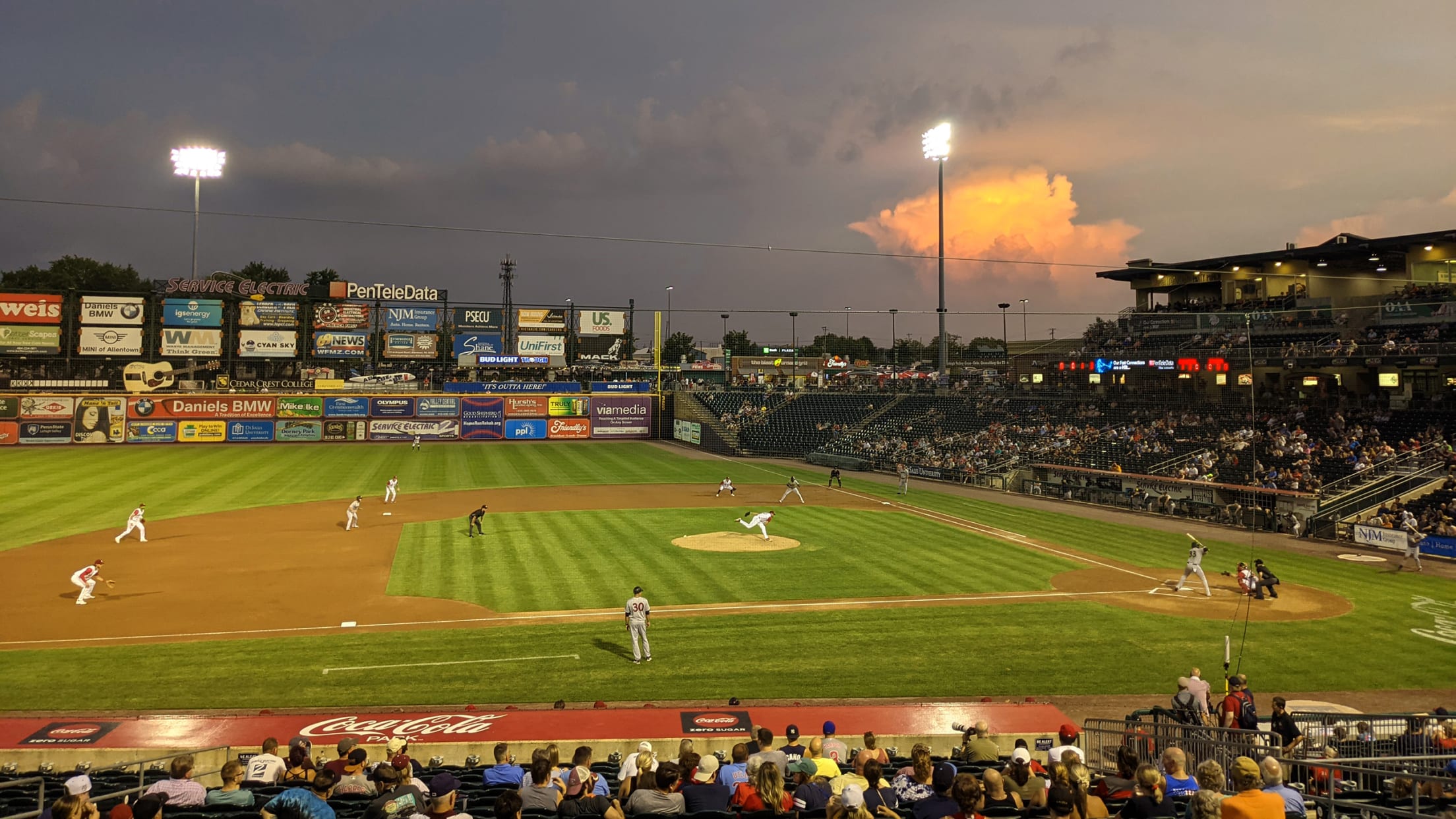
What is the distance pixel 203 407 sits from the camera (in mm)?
63344

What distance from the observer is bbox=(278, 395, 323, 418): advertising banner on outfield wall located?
65250 mm

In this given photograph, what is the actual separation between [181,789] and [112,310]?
70.7 metres

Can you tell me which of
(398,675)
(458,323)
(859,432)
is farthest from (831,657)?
(458,323)

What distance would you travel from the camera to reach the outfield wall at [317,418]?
6006cm

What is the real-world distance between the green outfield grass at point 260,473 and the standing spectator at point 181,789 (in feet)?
90.1

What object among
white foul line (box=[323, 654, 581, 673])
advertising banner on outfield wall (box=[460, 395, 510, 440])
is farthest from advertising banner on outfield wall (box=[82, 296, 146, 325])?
white foul line (box=[323, 654, 581, 673])

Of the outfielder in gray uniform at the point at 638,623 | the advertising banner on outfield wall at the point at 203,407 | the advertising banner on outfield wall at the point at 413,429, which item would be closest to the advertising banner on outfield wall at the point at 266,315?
the advertising banner on outfield wall at the point at 203,407

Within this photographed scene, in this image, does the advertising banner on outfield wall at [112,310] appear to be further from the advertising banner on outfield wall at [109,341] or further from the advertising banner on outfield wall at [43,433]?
the advertising banner on outfield wall at [43,433]

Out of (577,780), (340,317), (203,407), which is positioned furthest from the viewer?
(340,317)

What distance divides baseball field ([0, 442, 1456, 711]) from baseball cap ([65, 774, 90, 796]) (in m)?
8.51

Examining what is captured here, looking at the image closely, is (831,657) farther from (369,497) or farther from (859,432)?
(859,432)

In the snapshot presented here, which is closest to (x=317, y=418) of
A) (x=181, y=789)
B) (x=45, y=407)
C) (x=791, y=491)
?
(x=45, y=407)

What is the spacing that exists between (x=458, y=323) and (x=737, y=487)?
127 ft

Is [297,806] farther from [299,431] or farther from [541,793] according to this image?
[299,431]
